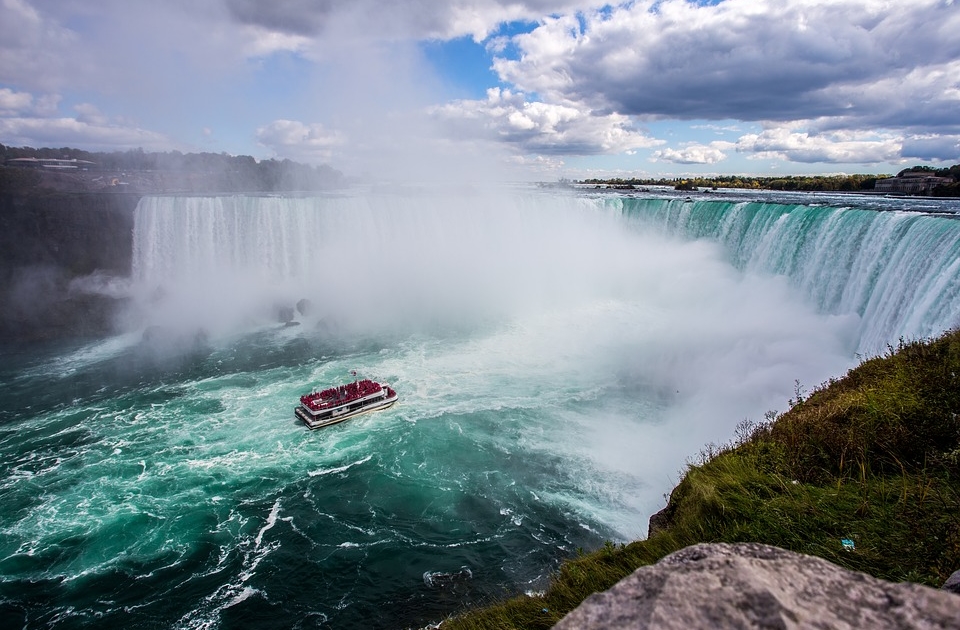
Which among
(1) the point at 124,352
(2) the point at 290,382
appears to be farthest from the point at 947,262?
(1) the point at 124,352

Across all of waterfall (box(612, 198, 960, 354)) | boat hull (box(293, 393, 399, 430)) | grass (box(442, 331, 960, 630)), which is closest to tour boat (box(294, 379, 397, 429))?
boat hull (box(293, 393, 399, 430))

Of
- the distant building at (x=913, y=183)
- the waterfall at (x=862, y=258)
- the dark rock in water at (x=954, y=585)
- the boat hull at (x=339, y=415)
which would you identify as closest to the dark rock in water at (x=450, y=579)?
the boat hull at (x=339, y=415)

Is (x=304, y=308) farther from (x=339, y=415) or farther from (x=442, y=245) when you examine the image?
(x=339, y=415)

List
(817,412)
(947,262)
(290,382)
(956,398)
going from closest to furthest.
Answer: (956,398)
(817,412)
(947,262)
(290,382)

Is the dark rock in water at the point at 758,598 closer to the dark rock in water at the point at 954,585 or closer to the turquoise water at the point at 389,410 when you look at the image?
the dark rock in water at the point at 954,585

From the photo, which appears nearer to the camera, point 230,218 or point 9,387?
point 9,387

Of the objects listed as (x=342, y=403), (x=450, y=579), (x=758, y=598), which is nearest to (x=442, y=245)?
(x=342, y=403)

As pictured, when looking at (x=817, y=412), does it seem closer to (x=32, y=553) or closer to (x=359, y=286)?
(x=32, y=553)
